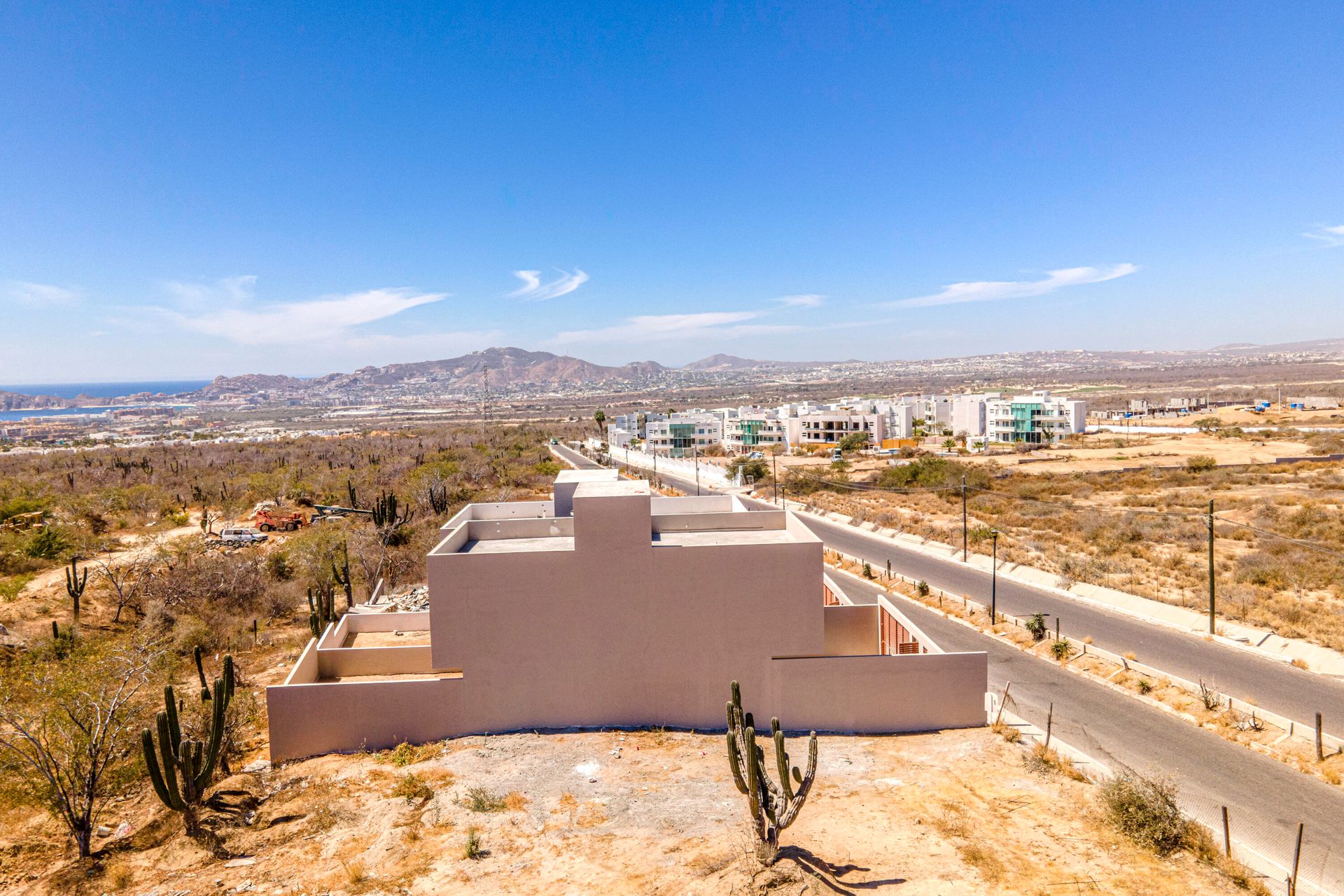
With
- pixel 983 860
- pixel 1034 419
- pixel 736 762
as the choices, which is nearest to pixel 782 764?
pixel 736 762

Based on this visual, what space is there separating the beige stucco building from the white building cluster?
2570 inches

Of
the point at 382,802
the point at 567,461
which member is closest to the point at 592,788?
the point at 382,802

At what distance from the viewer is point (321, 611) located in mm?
22703

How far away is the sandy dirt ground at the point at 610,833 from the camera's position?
10586 millimetres

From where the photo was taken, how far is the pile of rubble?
23.9 m

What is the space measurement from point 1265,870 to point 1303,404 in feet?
424

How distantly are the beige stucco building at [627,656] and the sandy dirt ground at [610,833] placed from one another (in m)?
0.92

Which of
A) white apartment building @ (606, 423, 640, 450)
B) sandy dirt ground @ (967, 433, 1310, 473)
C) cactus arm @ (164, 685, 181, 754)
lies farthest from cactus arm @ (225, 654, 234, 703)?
white apartment building @ (606, 423, 640, 450)

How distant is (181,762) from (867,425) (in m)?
80.8

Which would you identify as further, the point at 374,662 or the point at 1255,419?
the point at 1255,419

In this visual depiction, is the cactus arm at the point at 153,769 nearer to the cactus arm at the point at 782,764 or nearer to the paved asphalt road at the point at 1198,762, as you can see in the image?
the cactus arm at the point at 782,764

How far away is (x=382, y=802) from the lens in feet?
43.4

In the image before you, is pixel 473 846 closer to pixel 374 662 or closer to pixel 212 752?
pixel 212 752

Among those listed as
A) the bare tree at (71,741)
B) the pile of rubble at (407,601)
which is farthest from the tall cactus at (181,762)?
the pile of rubble at (407,601)
